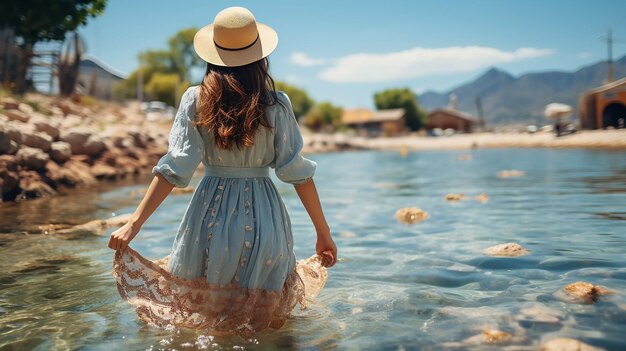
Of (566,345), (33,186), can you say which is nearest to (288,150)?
(566,345)

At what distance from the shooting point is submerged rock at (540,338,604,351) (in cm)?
277

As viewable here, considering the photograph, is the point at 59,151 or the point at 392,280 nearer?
the point at 392,280

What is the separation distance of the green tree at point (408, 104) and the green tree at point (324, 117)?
24.2 feet

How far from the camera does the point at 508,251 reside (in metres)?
5.16

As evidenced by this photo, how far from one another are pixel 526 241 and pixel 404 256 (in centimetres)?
134

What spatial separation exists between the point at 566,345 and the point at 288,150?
164 cm

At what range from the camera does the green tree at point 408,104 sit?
7281cm

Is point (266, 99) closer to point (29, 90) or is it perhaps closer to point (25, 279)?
point (25, 279)

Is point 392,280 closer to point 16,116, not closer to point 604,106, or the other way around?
point 16,116

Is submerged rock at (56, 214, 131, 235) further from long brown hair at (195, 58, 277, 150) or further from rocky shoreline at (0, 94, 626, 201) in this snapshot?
long brown hair at (195, 58, 277, 150)

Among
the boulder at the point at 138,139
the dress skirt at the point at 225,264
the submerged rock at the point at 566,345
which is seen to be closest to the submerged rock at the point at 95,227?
the dress skirt at the point at 225,264

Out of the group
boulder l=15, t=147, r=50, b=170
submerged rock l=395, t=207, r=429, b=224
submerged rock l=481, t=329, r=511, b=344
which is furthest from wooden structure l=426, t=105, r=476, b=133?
submerged rock l=481, t=329, r=511, b=344

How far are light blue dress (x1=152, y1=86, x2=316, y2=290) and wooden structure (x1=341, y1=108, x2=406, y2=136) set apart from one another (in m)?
57.3

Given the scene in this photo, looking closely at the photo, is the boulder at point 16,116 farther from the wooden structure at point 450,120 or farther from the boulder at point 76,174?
the wooden structure at point 450,120
